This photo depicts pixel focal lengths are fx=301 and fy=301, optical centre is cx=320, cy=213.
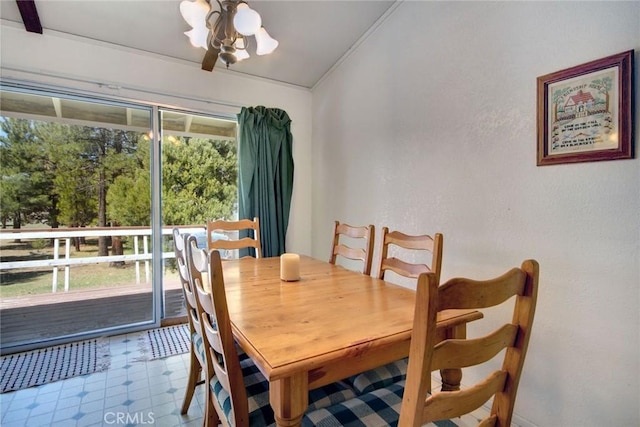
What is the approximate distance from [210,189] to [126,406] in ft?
6.17

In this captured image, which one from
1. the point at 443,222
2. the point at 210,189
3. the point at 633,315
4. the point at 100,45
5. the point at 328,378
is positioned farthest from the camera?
the point at 210,189

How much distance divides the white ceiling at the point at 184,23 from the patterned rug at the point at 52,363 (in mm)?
2385

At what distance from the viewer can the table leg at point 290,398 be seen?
795 mm

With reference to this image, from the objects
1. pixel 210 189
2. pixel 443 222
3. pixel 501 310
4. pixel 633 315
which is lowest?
pixel 501 310

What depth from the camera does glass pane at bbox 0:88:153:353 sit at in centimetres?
229

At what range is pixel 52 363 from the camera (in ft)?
6.91

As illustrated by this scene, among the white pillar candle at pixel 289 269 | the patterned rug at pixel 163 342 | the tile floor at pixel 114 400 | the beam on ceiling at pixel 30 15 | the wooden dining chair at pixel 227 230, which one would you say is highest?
the beam on ceiling at pixel 30 15

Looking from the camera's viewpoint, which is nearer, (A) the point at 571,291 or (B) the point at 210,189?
(A) the point at 571,291

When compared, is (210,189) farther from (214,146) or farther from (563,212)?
(563,212)

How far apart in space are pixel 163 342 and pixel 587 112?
3.07m

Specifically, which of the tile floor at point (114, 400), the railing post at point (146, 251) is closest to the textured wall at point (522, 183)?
the tile floor at point (114, 400)

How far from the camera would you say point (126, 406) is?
1.68 meters

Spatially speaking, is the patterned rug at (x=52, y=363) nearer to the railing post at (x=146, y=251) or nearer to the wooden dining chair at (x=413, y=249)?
the railing post at (x=146, y=251)

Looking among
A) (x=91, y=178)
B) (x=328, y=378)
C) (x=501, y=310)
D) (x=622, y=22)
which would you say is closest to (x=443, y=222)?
(x=501, y=310)
